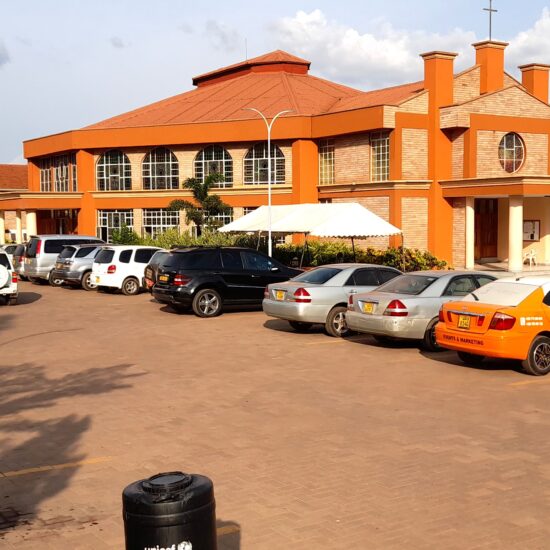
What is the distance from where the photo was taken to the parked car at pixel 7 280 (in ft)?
75.7

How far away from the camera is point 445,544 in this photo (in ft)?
20.2

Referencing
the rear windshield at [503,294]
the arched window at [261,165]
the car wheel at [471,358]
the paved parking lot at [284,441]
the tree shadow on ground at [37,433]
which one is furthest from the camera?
the arched window at [261,165]

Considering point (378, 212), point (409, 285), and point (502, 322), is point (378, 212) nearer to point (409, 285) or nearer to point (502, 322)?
point (409, 285)

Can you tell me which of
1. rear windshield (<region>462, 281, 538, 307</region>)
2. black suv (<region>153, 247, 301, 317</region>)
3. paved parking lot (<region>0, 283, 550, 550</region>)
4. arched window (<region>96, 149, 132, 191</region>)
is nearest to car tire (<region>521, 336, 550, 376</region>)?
paved parking lot (<region>0, 283, 550, 550</region>)

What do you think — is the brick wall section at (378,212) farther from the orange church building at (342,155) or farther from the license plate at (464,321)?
the license plate at (464,321)

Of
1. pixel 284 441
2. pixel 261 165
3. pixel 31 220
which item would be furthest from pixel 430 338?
pixel 31 220

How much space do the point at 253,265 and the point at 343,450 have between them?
13267 mm

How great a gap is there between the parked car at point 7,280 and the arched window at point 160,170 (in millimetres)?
25337

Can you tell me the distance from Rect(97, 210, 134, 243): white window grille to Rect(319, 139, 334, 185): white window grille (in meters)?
12.2

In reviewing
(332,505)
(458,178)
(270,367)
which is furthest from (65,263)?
(332,505)

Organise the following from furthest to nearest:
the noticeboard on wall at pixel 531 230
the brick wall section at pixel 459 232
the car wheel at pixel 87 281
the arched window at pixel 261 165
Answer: the arched window at pixel 261 165 → the noticeboard on wall at pixel 531 230 → the brick wall section at pixel 459 232 → the car wheel at pixel 87 281

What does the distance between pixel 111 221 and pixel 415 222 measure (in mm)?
19780

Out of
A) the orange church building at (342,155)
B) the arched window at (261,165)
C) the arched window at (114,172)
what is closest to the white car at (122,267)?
the orange church building at (342,155)

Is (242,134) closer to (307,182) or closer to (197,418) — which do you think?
(307,182)
